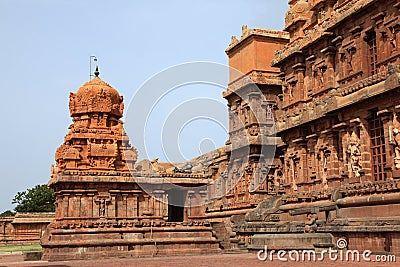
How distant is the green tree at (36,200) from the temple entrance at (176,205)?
41838 millimetres

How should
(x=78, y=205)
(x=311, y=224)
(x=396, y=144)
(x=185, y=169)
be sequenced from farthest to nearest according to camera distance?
(x=185, y=169), (x=78, y=205), (x=311, y=224), (x=396, y=144)

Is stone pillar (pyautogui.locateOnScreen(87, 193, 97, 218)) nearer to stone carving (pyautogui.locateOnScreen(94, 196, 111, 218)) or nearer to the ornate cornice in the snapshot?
stone carving (pyautogui.locateOnScreen(94, 196, 111, 218))

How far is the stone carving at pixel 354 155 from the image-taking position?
2542 centimetres

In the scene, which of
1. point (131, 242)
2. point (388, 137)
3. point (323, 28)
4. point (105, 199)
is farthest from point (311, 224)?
point (105, 199)

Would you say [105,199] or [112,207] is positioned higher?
[105,199]

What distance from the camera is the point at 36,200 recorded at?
8062 cm

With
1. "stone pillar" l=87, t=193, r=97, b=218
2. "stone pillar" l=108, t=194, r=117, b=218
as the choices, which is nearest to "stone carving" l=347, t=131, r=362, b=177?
"stone pillar" l=108, t=194, r=117, b=218

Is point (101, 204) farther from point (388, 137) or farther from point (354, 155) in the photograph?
point (388, 137)

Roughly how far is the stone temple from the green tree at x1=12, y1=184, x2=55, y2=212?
38.4m

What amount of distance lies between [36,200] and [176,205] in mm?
46684

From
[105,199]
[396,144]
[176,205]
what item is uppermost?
[396,144]

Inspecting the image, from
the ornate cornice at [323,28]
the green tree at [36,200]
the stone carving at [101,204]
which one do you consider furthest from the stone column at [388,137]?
the green tree at [36,200]

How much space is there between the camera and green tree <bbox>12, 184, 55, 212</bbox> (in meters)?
79.8

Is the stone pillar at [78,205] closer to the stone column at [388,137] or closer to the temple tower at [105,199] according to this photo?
the temple tower at [105,199]
